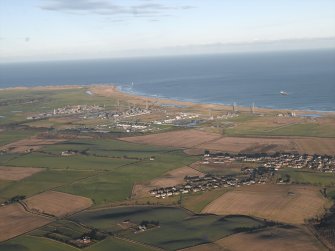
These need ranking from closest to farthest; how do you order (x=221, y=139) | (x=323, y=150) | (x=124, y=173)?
1. (x=124, y=173)
2. (x=323, y=150)
3. (x=221, y=139)

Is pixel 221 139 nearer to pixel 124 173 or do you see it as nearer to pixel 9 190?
pixel 124 173

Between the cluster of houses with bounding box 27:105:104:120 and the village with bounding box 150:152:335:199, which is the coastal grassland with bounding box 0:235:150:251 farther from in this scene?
the cluster of houses with bounding box 27:105:104:120

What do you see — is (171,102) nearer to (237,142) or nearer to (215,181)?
(237,142)

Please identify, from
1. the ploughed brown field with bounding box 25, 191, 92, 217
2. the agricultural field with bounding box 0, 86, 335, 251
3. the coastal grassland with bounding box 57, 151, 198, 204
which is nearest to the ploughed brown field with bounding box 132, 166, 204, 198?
the agricultural field with bounding box 0, 86, 335, 251

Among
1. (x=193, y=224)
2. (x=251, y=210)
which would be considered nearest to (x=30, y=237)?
(x=193, y=224)

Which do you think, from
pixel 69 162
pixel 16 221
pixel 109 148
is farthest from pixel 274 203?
pixel 109 148

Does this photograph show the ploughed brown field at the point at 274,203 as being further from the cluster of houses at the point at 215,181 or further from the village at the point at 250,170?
the village at the point at 250,170

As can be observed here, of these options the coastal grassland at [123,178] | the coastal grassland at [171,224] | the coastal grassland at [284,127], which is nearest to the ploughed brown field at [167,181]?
the coastal grassland at [123,178]
